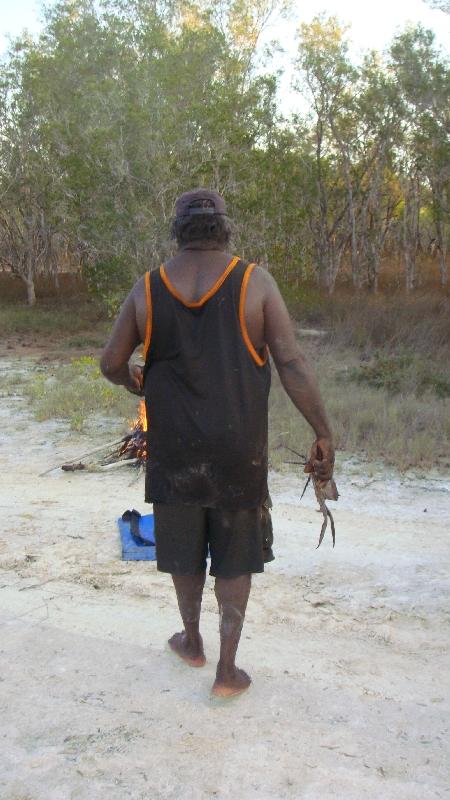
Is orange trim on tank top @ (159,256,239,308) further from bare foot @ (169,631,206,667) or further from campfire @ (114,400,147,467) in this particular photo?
campfire @ (114,400,147,467)

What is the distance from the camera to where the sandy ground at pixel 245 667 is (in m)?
2.46

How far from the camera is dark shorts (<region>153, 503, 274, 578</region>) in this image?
2812 millimetres

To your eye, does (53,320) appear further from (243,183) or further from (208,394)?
(208,394)

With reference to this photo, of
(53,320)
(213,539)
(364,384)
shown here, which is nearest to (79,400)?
(364,384)

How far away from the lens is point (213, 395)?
2701 millimetres

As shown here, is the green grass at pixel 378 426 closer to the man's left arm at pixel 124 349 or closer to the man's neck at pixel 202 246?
the man's left arm at pixel 124 349

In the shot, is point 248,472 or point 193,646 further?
point 193,646

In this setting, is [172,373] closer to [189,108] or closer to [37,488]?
[37,488]

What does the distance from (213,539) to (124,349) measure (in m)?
0.78

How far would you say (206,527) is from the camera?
2898mm

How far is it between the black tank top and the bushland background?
12.5 feet

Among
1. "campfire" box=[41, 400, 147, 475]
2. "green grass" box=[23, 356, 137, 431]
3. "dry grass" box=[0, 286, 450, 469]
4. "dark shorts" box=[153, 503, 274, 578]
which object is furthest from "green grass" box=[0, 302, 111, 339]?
"dark shorts" box=[153, 503, 274, 578]

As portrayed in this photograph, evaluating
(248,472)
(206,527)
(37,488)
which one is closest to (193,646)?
(206,527)

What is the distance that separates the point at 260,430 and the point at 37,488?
12.0 feet
